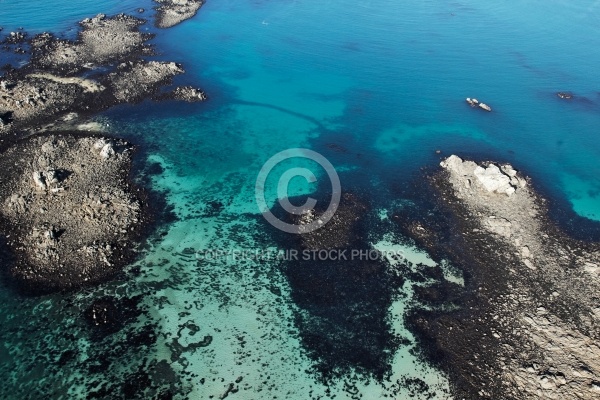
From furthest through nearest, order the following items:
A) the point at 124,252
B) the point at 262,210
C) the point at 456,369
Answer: the point at 262,210 < the point at 124,252 < the point at 456,369

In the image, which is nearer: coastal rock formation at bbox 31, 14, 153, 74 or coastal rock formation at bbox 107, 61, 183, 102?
coastal rock formation at bbox 107, 61, 183, 102

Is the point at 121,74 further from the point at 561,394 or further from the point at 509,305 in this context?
the point at 561,394

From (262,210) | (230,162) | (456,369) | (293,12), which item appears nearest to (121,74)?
(230,162)

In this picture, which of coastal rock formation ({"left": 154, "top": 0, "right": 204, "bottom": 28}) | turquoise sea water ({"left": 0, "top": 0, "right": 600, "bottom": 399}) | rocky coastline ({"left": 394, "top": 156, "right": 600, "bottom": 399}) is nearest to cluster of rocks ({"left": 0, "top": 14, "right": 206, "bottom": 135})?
turquoise sea water ({"left": 0, "top": 0, "right": 600, "bottom": 399})

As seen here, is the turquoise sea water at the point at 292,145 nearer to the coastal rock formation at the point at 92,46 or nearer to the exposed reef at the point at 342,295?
the exposed reef at the point at 342,295

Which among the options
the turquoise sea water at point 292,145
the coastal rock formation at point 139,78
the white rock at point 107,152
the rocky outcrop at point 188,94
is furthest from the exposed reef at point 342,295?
the coastal rock formation at point 139,78

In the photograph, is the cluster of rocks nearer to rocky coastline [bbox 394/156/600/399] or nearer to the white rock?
the white rock
